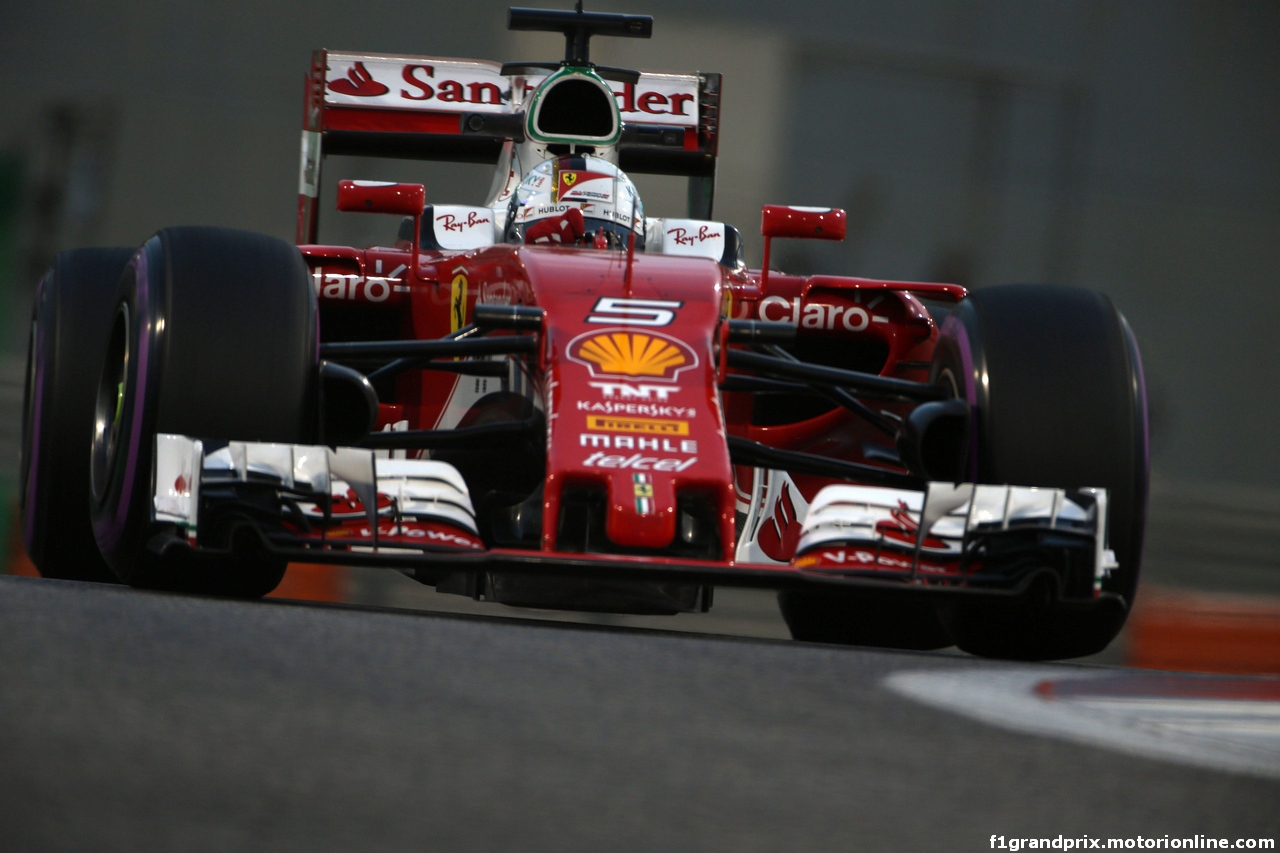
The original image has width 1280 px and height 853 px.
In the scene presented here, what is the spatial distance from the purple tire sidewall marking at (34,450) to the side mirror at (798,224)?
187 cm

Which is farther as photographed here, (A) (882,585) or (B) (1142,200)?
(B) (1142,200)

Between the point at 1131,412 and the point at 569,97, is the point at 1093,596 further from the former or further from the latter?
the point at 569,97

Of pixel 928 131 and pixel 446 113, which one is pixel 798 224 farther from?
pixel 928 131

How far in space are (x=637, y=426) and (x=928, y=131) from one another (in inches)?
341

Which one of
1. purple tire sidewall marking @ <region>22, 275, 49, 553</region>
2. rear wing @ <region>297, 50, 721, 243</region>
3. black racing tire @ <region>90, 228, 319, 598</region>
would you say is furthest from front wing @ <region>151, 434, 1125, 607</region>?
rear wing @ <region>297, 50, 721, 243</region>

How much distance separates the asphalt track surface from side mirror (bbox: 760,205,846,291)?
1568 mm

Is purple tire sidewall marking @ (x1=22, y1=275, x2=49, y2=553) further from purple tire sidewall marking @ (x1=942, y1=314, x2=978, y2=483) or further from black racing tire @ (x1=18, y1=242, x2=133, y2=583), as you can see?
purple tire sidewall marking @ (x1=942, y1=314, x2=978, y2=483)

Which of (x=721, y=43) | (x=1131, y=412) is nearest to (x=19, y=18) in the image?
(x=721, y=43)

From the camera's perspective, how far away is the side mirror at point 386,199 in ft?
15.9

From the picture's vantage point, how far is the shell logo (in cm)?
391

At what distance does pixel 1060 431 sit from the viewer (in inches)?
154

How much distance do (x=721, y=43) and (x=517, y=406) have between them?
801 centimetres

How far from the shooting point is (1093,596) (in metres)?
3.57

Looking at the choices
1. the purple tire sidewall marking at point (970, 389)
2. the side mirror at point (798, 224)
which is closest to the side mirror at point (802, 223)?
the side mirror at point (798, 224)
